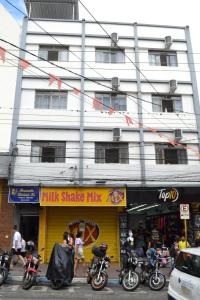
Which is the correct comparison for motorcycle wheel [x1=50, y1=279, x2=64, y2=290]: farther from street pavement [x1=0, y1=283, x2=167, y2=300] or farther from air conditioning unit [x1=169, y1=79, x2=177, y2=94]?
air conditioning unit [x1=169, y1=79, x2=177, y2=94]

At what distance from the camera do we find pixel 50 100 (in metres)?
19.4

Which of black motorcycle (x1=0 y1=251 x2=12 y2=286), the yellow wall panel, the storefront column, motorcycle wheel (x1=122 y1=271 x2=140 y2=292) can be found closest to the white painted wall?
the storefront column

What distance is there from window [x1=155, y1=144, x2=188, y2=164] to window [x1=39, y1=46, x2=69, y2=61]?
786 centimetres

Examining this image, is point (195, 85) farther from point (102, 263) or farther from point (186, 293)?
point (186, 293)

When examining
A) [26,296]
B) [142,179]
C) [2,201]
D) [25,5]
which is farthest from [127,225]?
[25,5]

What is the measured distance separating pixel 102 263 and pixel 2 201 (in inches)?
348

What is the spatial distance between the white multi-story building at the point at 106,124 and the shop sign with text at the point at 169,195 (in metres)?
0.05

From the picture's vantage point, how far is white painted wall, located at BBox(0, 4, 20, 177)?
62.2 feet

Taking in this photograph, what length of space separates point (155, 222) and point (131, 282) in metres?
10.7

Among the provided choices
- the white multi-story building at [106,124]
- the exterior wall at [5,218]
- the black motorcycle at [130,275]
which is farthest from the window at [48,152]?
the black motorcycle at [130,275]

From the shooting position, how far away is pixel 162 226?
2069cm

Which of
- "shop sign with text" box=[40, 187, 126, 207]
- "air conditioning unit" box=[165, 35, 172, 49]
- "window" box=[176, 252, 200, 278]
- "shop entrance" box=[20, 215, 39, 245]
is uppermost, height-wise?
"air conditioning unit" box=[165, 35, 172, 49]

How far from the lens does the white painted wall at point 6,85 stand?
18953mm

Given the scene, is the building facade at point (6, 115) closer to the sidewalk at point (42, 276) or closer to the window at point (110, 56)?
the sidewalk at point (42, 276)
